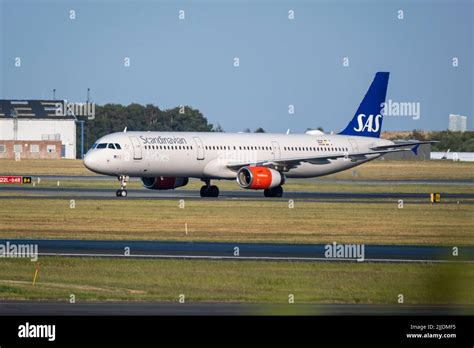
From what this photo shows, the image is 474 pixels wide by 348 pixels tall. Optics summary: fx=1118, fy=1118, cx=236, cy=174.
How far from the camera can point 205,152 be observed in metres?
65.8

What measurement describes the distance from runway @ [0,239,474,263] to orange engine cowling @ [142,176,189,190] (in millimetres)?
28350

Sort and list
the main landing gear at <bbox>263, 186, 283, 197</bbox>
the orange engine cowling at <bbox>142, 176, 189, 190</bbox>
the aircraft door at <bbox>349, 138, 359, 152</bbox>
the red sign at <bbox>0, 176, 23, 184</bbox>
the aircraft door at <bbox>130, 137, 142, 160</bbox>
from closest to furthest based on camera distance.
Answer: the aircraft door at <bbox>130, 137, 142, 160</bbox>
the main landing gear at <bbox>263, 186, 283, 197</bbox>
the orange engine cowling at <bbox>142, 176, 189, 190</bbox>
the aircraft door at <bbox>349, 138, 359, 152</bbox>
the red sign at <bbox>0, 176, 23, 184</bbox>

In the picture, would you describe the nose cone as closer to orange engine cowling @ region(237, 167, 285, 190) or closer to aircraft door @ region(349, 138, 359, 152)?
orange engine cowling @ region(237, 167, 285, 190)

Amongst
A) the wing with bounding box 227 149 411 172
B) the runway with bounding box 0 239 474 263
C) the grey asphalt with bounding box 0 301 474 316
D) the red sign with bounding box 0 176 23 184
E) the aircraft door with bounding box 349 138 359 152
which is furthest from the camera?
the red sign with bounding box 0 176 23 184

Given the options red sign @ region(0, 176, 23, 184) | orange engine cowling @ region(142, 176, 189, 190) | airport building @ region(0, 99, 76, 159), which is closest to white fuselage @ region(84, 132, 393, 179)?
orange engine cowling @ region(142, 176, 189, 190)

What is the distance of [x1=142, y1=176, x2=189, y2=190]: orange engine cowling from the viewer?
6706cm

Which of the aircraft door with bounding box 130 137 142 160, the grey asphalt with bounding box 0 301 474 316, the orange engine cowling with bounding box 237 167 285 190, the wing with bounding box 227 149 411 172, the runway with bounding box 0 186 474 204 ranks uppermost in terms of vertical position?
the aircraft door with bounding box 130 137 142 160

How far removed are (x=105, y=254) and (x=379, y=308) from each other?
39.5 feet

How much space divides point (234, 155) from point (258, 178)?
4.39 metres

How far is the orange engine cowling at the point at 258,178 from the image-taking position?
209ft

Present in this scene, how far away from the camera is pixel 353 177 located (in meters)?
84.2

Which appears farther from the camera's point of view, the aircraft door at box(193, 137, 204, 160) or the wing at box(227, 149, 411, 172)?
the wing at box(227, 149, 411, 172)

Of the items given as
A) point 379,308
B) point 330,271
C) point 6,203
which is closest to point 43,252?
point 330,271

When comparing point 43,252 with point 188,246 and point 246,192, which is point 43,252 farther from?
point 246,192
